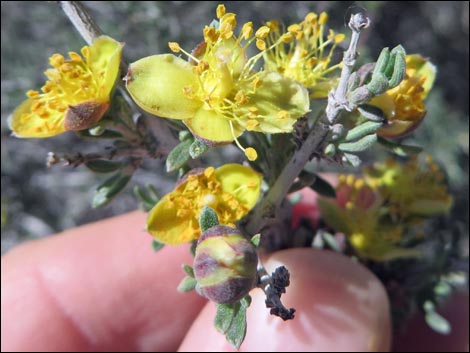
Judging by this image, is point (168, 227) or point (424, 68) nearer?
→ point (168, 227)

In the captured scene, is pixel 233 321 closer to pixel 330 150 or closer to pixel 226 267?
pixel 226 267

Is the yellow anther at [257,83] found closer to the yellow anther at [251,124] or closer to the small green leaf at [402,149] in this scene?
the yellow anther at [251,124]

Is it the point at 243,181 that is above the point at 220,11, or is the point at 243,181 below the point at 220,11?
below

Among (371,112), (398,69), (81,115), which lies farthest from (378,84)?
(81,115)

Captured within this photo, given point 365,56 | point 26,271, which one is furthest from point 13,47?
point 365,56

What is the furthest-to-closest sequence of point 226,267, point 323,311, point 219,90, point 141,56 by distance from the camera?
1. point 141,56
2. point 323,311
3. point 219,90
4. point 226,267

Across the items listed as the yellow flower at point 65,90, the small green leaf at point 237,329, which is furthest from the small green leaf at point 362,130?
the yellow flower at point 65,90
